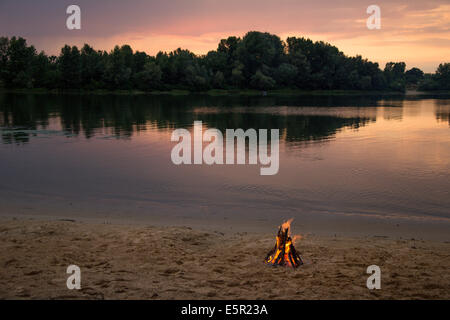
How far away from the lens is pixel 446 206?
1591cm

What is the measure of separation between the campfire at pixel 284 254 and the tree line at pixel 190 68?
138351mm

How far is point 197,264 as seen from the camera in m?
9.88

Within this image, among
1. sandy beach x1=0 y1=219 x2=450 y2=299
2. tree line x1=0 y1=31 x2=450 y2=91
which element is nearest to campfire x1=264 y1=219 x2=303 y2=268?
sandy beach x1=0 y1=219 x2=450 y2=299

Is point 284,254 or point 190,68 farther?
point 190,68

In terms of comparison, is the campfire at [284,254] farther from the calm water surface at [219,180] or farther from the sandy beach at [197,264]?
the calm water surface at [219,180]

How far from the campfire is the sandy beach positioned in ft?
0.72

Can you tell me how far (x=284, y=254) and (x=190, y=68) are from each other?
Answer: 472 ft

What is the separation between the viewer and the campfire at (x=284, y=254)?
9797 millimetres

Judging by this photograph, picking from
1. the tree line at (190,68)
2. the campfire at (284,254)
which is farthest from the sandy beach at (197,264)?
the tree line at (190,68)

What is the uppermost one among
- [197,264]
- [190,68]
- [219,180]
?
[190,68]

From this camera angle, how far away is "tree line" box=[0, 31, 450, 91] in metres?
140

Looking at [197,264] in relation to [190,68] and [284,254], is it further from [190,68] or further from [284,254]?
[190,68]

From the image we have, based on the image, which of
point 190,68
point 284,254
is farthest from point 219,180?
point 190,68

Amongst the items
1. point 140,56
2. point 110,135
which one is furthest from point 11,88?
point 110,135
